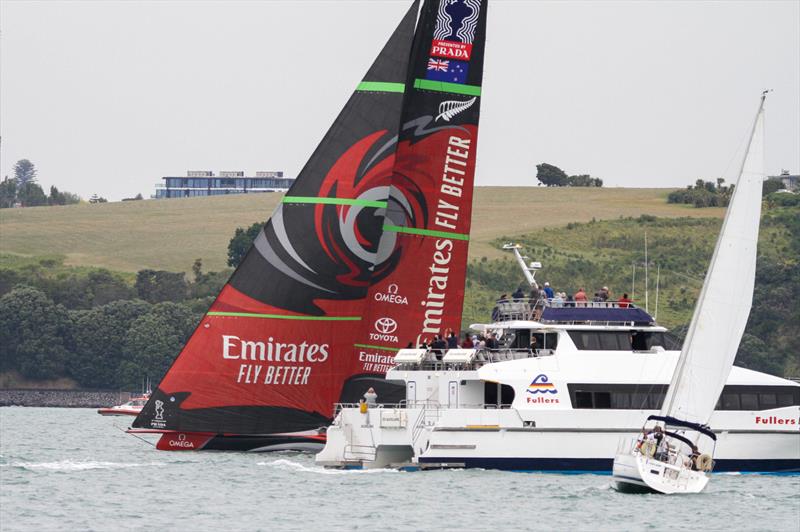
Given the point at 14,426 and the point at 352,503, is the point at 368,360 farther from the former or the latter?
the point at 14,426

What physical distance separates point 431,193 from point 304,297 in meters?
4.47

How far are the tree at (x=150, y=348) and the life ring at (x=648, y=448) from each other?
3049 inches

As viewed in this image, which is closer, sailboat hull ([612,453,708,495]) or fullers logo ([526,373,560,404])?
sailboat hull ([612,453,708,495])

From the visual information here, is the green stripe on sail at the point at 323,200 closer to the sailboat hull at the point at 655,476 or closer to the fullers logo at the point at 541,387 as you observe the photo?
the fullers logo at the point at 541,387

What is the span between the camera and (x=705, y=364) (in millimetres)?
37781

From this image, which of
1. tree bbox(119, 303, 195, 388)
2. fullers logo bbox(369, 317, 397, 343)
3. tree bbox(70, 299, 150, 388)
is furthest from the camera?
tree bbox(70, 299, 150, 388)

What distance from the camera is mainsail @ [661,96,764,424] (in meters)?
37.6

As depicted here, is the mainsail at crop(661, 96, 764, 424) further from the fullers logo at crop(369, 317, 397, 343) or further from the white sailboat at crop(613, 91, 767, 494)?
the fullers logo at crop(369, 317, 397, 343)

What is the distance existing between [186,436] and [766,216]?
3870 inches

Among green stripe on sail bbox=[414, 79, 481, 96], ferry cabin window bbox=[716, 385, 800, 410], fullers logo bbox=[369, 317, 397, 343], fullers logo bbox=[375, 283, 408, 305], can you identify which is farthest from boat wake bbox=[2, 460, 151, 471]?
ferry cabin window bbox=[716, 385, 800, 410]

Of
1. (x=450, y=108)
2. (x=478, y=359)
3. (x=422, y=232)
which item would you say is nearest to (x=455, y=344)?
(x=478, y=359)

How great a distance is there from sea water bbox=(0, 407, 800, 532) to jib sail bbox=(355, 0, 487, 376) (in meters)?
4.68

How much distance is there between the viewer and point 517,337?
139 ft

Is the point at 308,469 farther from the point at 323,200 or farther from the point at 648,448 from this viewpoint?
the point at 648,448
